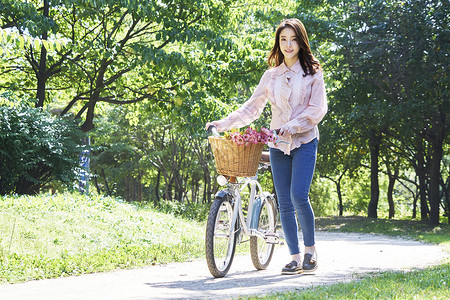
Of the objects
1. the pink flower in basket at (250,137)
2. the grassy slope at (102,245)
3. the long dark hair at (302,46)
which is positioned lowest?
the grassy slope at (102,245)

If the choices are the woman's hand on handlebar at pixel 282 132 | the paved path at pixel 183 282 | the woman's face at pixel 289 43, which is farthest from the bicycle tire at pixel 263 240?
the woman's face at pixel 289 43

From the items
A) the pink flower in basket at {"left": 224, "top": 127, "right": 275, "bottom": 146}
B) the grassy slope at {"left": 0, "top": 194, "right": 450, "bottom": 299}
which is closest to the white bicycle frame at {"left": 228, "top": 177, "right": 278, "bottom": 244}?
the pink flower in basket at {"left": 224, "top": 127, "right": 275, "bottom": 146}

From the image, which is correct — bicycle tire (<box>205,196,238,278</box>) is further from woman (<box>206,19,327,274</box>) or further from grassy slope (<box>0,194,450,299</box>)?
grassy slope (<box>0,194,450,299</box>)

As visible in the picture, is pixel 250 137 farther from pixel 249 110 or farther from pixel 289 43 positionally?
pixel 289 43

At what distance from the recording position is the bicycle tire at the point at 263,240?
5934 mm

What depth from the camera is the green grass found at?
6281 mm

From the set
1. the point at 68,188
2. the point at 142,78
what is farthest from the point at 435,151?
the point at 68,188

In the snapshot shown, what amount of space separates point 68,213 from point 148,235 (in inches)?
57.3

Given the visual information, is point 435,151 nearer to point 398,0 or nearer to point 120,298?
point 398,0

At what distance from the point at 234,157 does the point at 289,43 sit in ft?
4.11

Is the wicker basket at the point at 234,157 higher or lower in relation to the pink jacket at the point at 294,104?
lower

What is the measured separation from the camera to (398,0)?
17109mm

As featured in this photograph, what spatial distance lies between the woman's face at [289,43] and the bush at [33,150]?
750 centimetres

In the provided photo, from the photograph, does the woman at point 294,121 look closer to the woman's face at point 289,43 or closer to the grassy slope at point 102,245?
the woman's face at point 289,43
